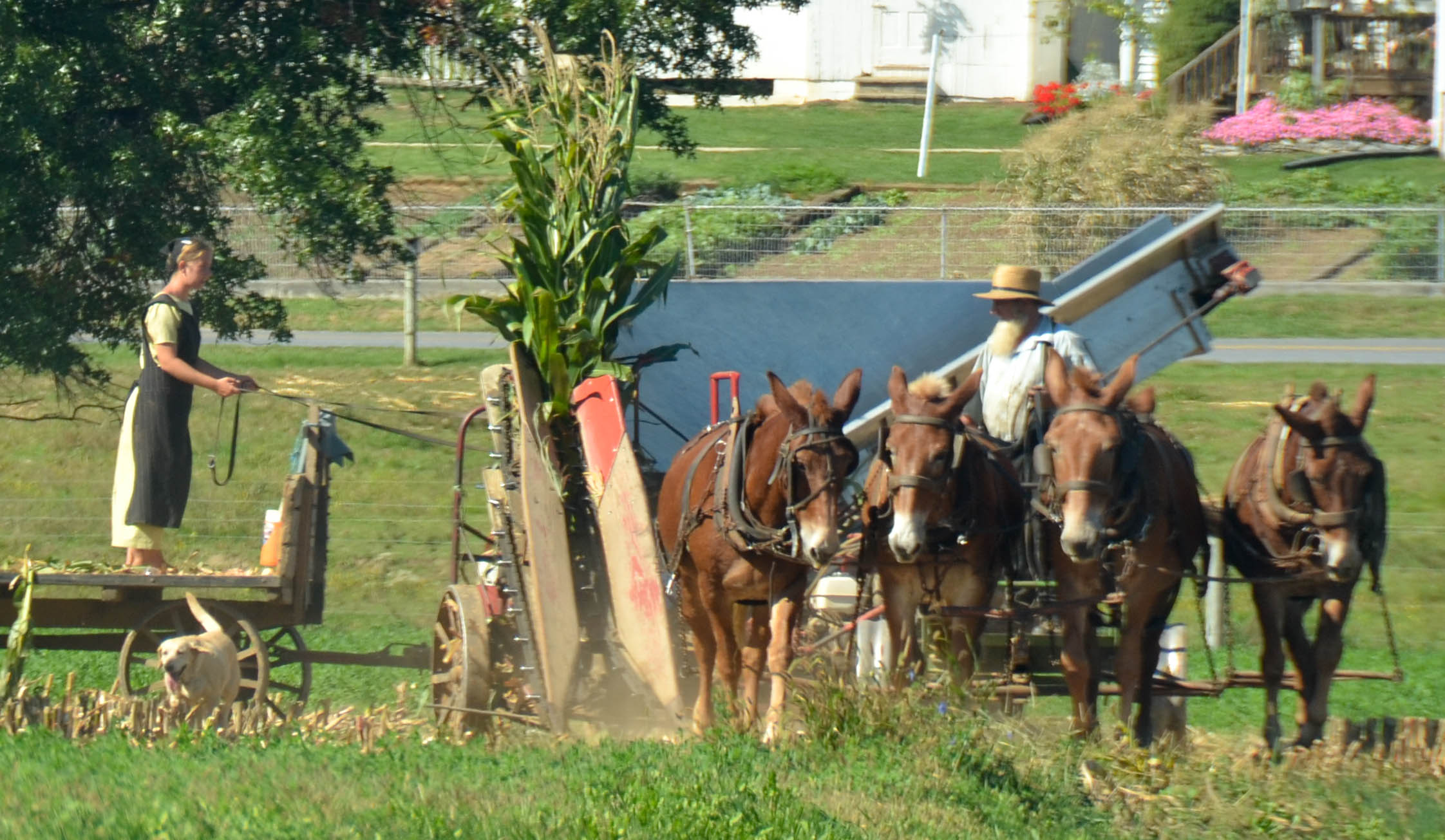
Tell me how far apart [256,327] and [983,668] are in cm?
697

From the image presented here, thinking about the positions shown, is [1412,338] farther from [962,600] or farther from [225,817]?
[225,817]

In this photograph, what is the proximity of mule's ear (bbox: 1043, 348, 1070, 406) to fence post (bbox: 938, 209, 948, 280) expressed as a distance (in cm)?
1226

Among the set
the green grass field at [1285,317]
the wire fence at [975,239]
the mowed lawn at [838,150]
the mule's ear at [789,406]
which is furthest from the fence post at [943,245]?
the mule's ear at [789,406]

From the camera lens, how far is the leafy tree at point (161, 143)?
35.5 ft

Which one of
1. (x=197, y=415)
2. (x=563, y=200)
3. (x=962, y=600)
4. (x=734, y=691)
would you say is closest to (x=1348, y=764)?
(x=962, y=600)

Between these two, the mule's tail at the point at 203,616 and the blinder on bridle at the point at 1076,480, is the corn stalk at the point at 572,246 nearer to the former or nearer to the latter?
the mule's tail at the point at 203,616

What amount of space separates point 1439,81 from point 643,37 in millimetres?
21548

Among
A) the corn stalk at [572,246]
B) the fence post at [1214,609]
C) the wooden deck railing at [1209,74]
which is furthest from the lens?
the wooden deck railing at [1209,74]

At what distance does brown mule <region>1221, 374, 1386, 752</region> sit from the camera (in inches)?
279

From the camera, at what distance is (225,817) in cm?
511

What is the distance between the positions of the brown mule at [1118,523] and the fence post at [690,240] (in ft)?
33.8

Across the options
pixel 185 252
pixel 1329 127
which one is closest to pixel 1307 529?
pixel 185 252

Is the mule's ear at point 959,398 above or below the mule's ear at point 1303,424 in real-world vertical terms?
above

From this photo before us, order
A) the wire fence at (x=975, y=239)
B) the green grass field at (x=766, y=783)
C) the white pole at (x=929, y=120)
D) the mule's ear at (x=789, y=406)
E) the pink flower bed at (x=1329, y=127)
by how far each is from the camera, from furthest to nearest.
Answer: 1. the pink flower bed at (x=1329, y=127)
2. the white pole at (x=929, y=120)
3. the wire fence at (x=975, y=239)
4. the mule's ear at (x=789, y=406)
5. the green grass field at (x=766, y=783)
